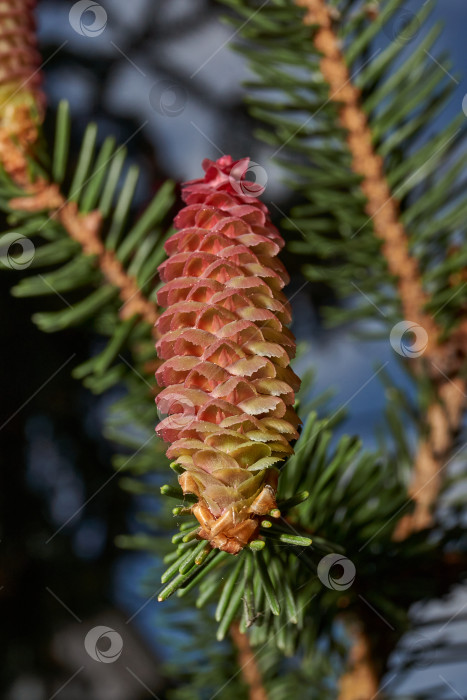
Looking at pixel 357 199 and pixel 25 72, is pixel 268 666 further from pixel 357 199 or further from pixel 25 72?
pixel 25 72

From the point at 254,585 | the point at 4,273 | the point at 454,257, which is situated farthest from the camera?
the point at 4,273

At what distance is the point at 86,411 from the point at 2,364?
0.09 meters

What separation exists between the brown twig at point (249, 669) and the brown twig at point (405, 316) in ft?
0.23

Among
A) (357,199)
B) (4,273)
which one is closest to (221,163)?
(357,199)

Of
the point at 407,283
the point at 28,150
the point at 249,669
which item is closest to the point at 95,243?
the point at 28,150

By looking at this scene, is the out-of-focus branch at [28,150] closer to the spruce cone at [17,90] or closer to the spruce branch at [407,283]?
the spruce cone at [17,90]

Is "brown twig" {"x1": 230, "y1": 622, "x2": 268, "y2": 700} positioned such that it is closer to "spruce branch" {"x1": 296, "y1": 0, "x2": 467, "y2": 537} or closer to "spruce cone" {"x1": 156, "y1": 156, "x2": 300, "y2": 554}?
"spruce branch" {"x1": 296, "y1": 0, "x2": 467, "y2": 537}

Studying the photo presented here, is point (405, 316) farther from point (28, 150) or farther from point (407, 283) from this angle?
point (28, 150)

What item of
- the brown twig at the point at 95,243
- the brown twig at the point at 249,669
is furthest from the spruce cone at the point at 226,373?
the brown twig at the point at 249,669

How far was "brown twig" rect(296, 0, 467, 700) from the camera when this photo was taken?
0.41 meters

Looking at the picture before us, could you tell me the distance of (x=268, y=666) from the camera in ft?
1.57

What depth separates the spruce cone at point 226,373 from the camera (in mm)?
227

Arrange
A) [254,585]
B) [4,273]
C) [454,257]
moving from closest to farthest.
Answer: [254,585] → [454,257] → [4,273]

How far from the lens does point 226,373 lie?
0.24 meters
